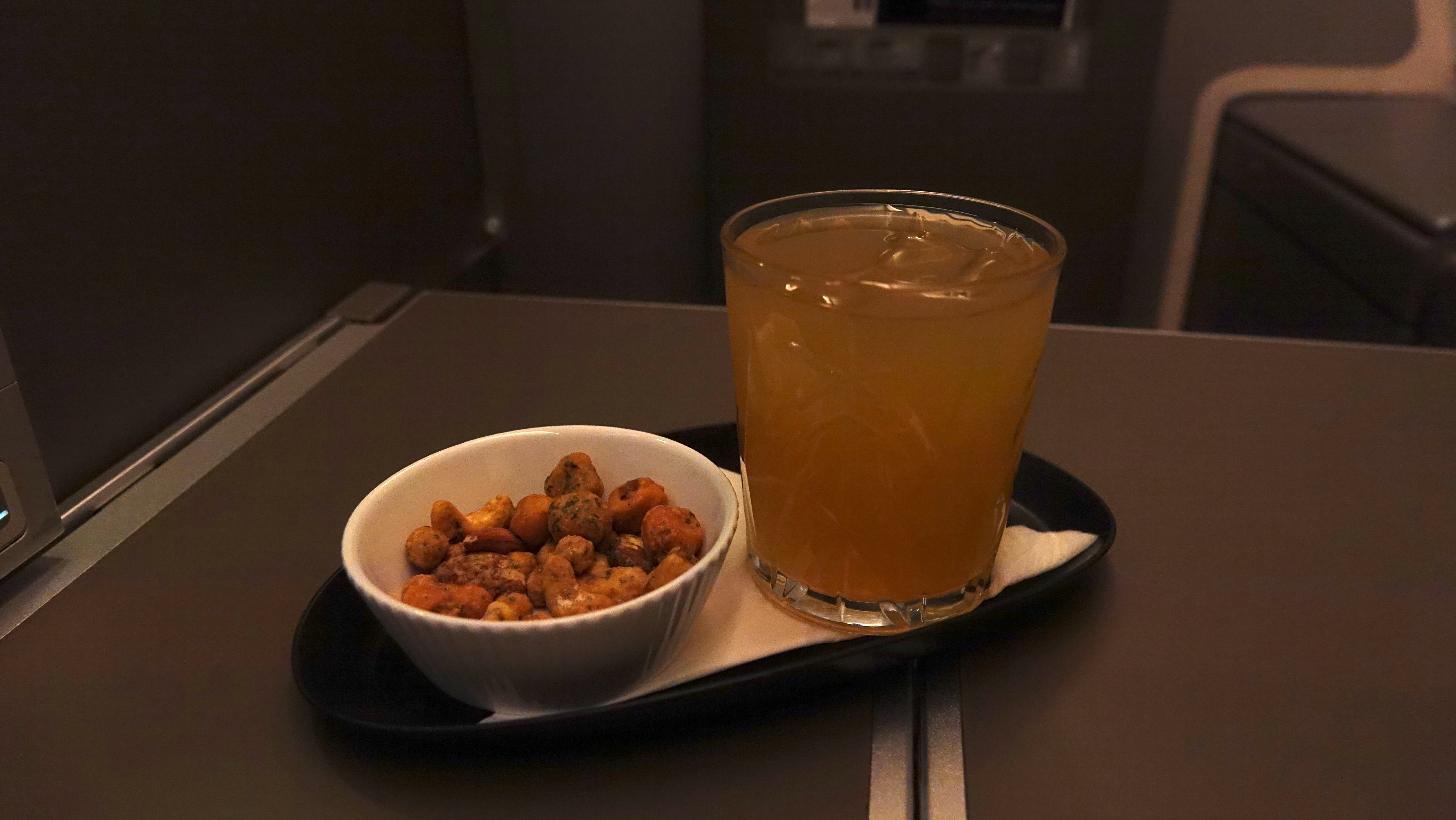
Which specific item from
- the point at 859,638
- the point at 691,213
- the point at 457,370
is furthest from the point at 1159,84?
the point at 859,638

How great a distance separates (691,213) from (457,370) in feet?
2.81

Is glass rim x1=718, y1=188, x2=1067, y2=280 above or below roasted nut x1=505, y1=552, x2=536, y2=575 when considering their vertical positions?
above

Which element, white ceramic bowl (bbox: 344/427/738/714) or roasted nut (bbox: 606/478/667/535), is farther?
roasted nut (bbox: 606/478/667/535)

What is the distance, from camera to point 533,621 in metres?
0.40

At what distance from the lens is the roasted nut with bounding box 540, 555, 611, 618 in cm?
43

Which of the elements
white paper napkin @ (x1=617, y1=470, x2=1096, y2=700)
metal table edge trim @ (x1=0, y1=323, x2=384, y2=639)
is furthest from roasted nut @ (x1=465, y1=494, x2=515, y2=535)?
metal table edge trim @ (x1=0, y1=323, x2=384, y2=639)

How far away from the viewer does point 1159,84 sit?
1709 mm

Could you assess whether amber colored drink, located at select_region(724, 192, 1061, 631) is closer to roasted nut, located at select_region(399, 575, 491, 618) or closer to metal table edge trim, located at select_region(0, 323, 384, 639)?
roasted nut, located at select_region(399, 575, 491, 618)

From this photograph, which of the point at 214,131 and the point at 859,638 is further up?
the point at 214,131

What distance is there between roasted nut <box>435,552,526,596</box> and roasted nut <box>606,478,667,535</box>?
0.06 metres

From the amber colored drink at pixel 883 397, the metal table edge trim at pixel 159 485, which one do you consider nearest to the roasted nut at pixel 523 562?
the amber colored drink at pixel 883 397

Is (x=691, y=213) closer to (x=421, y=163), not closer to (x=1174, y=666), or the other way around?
(x=421, y=163)

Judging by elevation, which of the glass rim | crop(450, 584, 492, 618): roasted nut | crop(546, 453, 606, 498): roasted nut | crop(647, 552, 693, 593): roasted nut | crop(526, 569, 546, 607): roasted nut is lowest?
crop(526, 569, 546, 607): roasted nut

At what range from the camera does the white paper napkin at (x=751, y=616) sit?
0.45 meters
